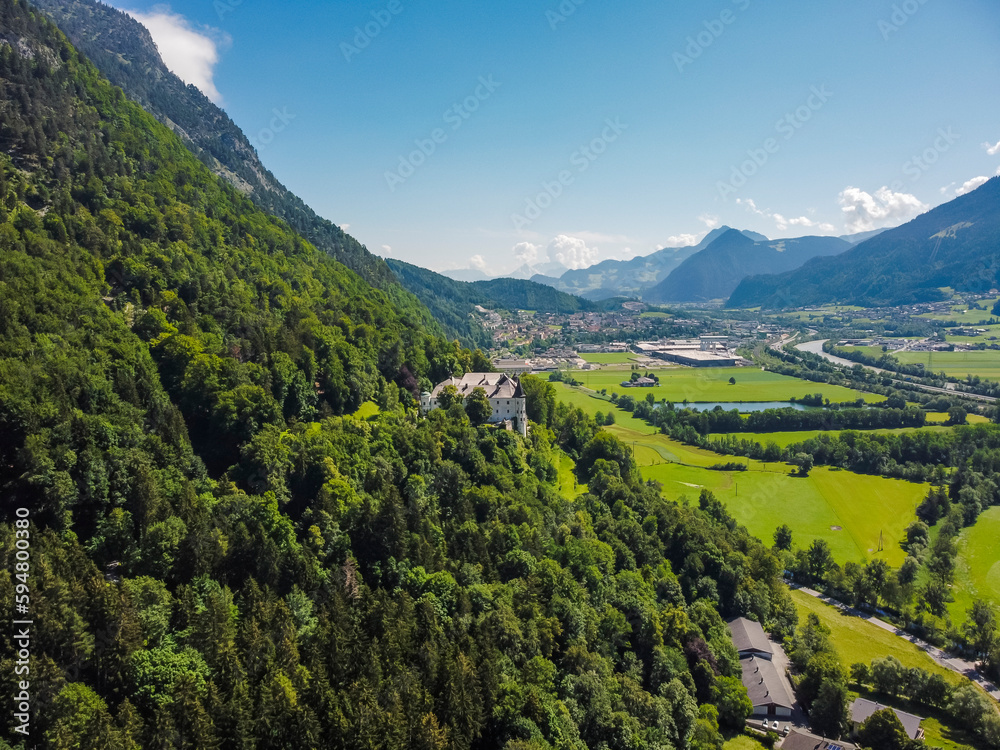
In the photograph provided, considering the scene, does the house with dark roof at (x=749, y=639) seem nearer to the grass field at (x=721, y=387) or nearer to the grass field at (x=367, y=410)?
the grass field at (x=367, y=410)

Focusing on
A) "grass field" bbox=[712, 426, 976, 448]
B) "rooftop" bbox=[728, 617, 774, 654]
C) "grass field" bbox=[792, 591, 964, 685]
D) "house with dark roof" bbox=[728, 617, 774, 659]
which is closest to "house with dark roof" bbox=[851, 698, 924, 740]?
"grass field" bbox=[792, 591, 964, 685]

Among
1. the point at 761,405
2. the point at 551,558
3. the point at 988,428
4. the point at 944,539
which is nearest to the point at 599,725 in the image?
the point at 551,558

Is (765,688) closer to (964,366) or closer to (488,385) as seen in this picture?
(488,385)

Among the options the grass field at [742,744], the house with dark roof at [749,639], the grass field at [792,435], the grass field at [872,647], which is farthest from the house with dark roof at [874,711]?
the grass field at [792,435]

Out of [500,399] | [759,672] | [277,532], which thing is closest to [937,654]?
[759,672]

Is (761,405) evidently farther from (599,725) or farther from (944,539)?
(599,725)

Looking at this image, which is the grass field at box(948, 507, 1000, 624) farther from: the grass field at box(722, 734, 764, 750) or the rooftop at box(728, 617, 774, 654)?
the grass field at box(722, 734, 764, 750)
